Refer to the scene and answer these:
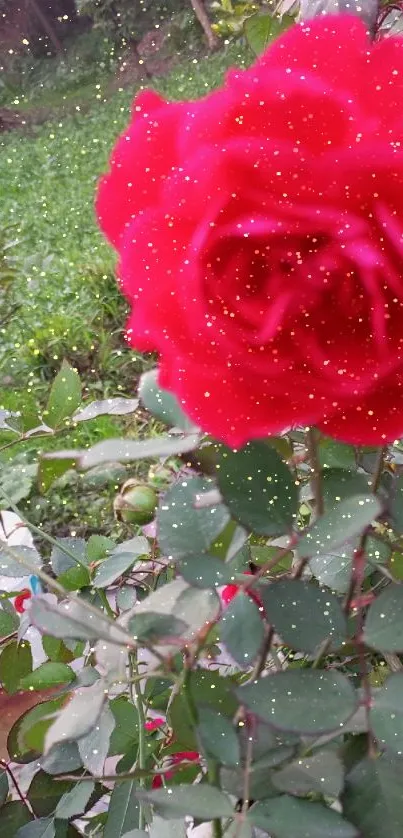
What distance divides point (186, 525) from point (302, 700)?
0.05 meters

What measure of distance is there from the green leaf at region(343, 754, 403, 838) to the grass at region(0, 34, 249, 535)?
2.07 feet

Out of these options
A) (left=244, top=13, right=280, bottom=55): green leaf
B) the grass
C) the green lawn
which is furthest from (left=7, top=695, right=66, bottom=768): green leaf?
the green lawn

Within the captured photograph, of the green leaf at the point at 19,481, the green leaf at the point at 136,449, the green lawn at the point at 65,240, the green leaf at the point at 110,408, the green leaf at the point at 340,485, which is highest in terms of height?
the green leaf at the point at 136,449

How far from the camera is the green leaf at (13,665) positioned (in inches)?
17.0

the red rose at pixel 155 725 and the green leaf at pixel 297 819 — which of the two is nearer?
Answer: the green leaf at pixel 297 819

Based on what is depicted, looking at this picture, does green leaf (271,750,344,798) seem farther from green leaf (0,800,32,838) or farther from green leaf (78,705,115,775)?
green leaf (0,800,32,838)

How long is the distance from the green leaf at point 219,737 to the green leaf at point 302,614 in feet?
0.08

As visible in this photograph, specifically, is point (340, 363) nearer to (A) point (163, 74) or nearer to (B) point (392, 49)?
(B) point (392, 49)

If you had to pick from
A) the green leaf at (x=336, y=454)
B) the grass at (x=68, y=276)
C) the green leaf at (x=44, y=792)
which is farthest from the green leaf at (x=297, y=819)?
the grass at (x=68, y=276)

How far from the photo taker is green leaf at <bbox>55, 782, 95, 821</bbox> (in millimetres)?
342

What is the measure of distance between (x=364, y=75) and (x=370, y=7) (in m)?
0.13

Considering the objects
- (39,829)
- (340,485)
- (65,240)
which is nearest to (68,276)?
(65,240)

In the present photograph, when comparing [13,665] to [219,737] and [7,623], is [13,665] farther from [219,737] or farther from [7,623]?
[219,737]

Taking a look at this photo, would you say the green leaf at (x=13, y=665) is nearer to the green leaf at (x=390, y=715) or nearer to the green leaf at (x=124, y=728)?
the green leaf at (x=124, y=728)
